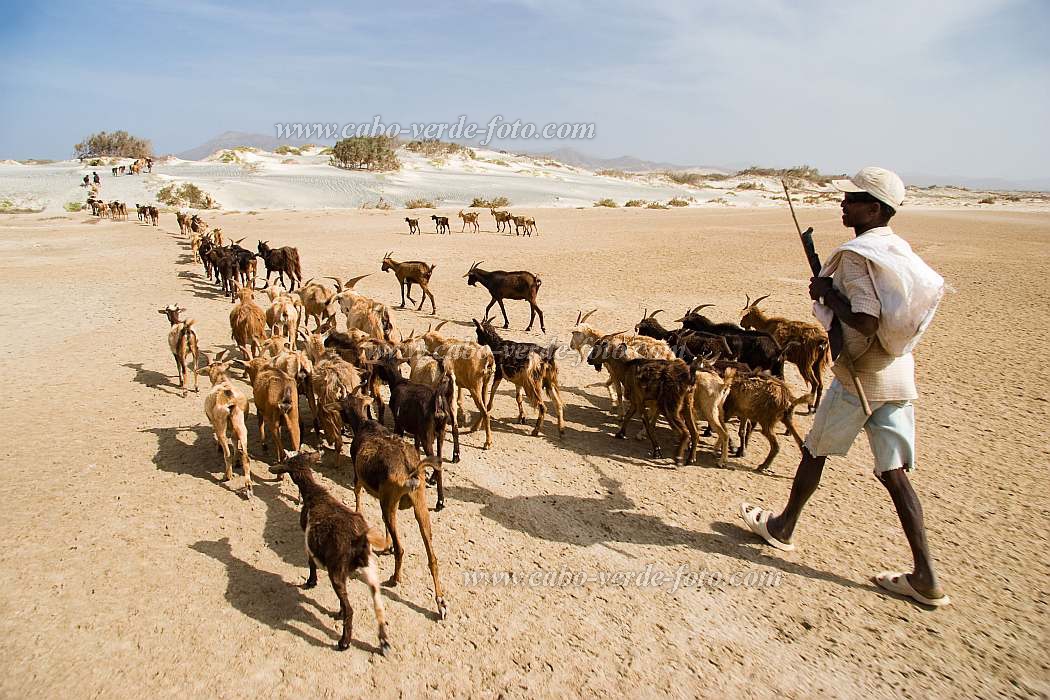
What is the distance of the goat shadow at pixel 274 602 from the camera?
149 inches

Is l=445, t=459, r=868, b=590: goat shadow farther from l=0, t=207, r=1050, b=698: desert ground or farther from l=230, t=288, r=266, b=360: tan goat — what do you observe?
l=230, t=288, r=266, b=360: tan goat

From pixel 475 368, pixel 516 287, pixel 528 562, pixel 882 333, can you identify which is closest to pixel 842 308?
pixel 882 333

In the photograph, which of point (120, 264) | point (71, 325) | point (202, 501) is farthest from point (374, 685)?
point (120, 264)

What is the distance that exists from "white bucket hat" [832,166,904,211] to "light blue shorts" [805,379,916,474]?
1.37 m

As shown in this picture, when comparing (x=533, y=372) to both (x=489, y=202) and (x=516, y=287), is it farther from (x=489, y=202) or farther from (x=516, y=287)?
(x=489, y=202)

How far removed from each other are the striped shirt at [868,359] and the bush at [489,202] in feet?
133

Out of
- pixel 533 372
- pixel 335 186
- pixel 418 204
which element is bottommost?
pixel 533 372

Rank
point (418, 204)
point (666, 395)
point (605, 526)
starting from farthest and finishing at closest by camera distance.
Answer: point (418, 204) → point (666, 395) → point (605, 526)

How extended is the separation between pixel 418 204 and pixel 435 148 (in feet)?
116

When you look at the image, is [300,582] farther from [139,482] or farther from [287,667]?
[139,482]

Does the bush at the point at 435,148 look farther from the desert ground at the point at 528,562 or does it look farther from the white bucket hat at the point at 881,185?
the white bucket hat at the point at 881,185

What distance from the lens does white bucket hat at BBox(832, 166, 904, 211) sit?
12.8 ft

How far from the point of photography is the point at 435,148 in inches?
2908

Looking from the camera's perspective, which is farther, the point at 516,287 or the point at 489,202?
the point at 489,202
